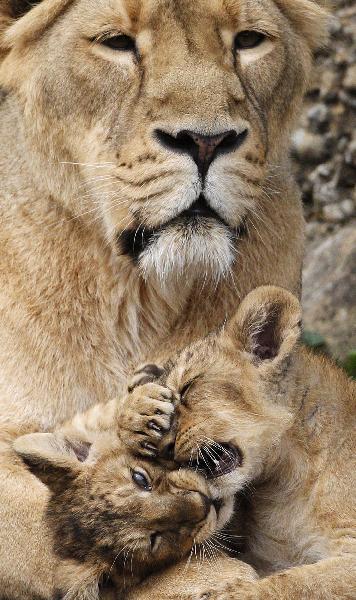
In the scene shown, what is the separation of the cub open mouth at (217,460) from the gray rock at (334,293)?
7.13 feet

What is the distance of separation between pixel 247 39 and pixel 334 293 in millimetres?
2060

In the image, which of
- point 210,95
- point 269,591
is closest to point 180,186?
point 210,95

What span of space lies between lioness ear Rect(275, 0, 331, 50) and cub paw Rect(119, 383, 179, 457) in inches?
51.9

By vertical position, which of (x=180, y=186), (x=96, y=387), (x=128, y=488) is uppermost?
(x=180, y=186)

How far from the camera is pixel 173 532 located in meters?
3.08

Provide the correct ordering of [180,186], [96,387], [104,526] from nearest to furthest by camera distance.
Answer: [104,526] < [180,186] < [96,387]

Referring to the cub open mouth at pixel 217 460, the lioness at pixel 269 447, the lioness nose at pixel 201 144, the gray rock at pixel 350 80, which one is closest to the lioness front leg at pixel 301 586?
the lioness at pixel 269 447

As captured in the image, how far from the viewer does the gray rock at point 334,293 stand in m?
5.50

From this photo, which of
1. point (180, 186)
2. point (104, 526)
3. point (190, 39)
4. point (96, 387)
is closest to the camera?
point (104, 526)

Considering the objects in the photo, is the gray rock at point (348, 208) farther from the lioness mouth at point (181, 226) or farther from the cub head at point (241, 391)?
the cub head at point (241, 391)

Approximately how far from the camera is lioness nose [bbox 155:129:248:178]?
10.9 ft

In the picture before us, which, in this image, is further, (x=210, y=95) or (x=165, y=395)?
(x=210, y=95)

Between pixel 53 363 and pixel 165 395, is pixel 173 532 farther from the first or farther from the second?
pixel 53 363

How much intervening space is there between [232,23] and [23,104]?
0.61m
